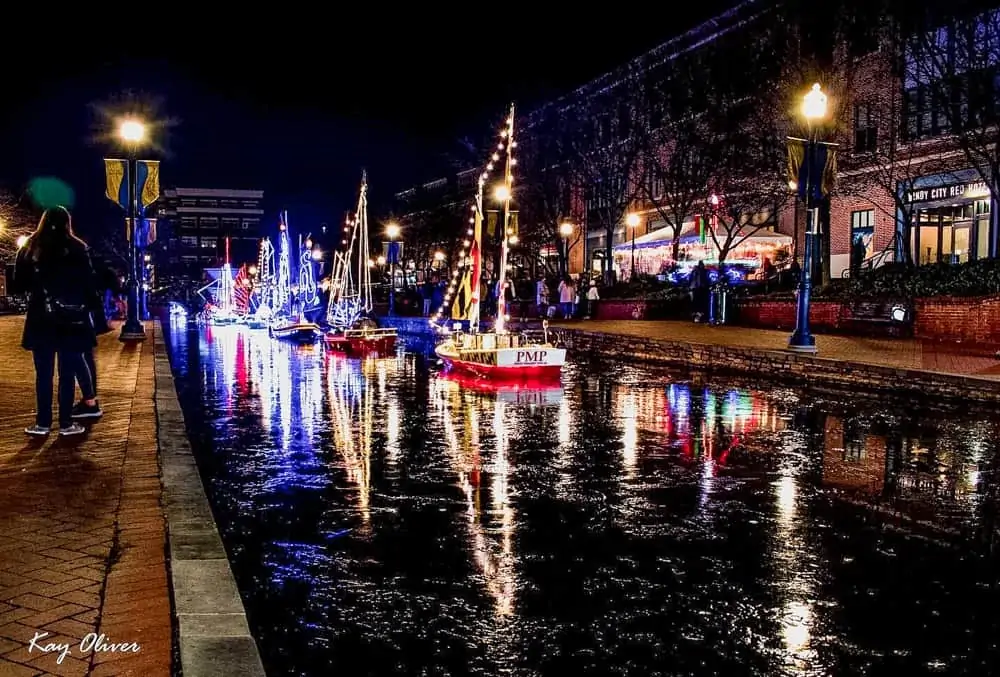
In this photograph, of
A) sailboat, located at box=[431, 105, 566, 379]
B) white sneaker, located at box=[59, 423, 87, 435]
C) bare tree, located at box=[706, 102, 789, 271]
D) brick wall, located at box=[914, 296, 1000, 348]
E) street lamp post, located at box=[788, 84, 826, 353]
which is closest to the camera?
white sneaker, located at box=[59, 423, 87, 435]

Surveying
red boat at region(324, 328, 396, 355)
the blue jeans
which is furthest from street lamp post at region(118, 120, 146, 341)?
the blue jeans

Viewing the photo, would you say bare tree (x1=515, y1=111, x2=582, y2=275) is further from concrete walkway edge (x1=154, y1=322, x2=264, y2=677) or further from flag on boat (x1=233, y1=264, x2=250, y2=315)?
concrete walkway edge (x1=154, y1=322, x2=264, y2=677)

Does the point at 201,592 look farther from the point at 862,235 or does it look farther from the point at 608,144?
the point at 608,144

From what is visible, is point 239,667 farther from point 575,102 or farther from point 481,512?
point 575,102

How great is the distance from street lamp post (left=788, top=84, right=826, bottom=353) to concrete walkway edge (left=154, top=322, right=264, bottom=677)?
543 inches

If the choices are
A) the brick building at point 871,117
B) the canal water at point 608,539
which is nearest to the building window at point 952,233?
the brick building at point 871,117

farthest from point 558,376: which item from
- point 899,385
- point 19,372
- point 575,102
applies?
point 575,102

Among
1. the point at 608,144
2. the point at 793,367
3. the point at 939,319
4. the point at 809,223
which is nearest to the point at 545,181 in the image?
the point at 608,144

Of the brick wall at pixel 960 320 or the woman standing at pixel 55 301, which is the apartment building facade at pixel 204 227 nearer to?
the brick wall at pixel 960 320

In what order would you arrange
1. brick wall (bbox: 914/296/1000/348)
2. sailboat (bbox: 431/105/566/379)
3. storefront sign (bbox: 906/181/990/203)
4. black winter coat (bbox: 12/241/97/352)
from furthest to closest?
storefront sign (bbox: 906/181/990/203) < brick wall (bbox: 914/296/1000/348) < sailboat (bbox: 431/105/566/379) < black winter coat (bbox: 12/241/97/352)

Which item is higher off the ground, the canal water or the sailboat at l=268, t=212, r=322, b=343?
the sailboat at l=268, t=212, r=322, b=343

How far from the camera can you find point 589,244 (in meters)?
60.2

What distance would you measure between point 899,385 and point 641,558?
10.7 metres

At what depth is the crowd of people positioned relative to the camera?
8.47 meters
